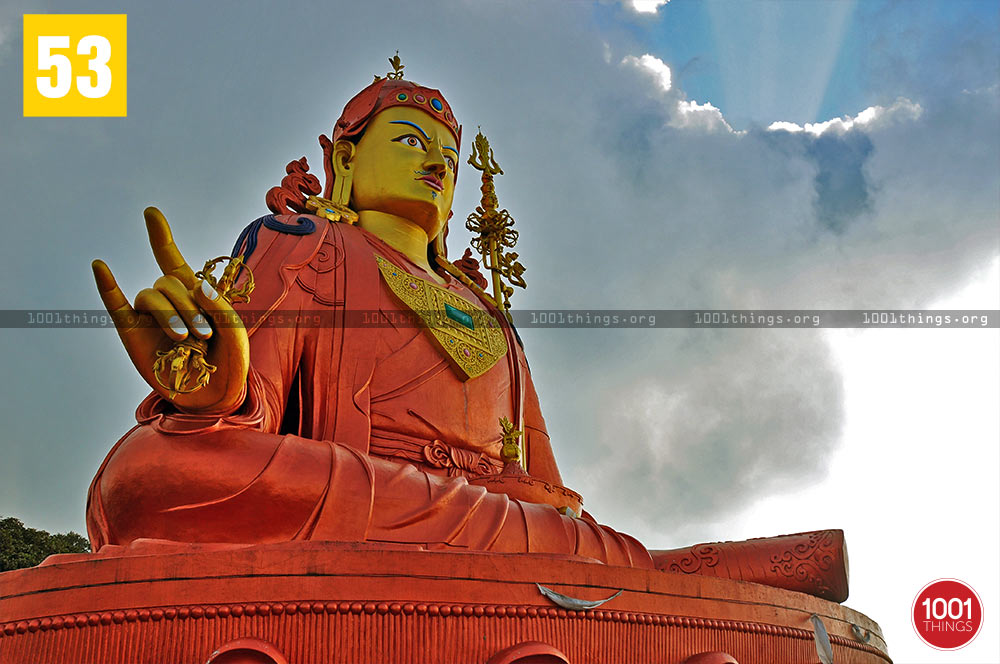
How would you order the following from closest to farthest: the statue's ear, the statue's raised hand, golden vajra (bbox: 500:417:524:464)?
the statue's raised hand, golden vajra (bbox: 500:417:524:464), the statue's ear

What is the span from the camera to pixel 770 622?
468cm

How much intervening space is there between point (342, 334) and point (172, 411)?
4.40ft

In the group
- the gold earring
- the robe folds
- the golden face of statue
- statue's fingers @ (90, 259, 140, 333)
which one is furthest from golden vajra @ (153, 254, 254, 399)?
the golden face of statue

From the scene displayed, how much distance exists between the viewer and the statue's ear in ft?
23.5

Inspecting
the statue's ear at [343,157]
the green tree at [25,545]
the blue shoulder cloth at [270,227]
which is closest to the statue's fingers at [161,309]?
the blue shoulder cloth at [270,227]

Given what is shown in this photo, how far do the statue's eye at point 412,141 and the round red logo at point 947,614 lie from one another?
13.2 ft

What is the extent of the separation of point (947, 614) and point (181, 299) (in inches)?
157

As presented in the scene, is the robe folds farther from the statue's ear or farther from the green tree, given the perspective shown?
the green tree

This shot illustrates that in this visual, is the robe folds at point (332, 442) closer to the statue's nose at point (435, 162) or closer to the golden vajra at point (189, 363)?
the golden vajra at point (189, 363)

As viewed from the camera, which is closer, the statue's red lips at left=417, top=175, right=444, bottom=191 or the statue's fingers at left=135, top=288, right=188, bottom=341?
the statue's fingers at left=135, top=288, right=188, bottom=341

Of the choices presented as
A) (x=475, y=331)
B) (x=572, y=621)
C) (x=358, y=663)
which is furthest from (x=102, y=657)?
(x=475, y=331)

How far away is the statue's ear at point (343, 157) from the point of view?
7.16 metres

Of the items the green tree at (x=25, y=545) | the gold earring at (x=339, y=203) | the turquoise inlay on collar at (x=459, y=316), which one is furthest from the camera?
the green tree at (x=25, y=545)

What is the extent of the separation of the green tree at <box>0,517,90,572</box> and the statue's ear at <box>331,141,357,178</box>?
4572 millimetres
